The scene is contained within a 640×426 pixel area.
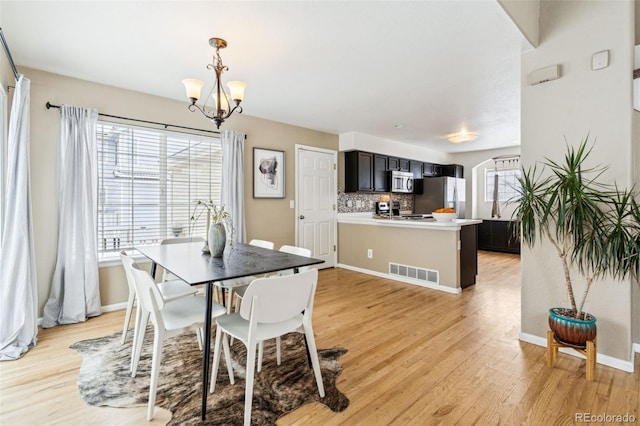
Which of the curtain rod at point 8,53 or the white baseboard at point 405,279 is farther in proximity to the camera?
the white baseboard at point 405,279

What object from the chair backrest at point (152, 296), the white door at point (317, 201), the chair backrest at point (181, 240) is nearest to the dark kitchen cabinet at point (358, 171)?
the white door at point (317, 201)

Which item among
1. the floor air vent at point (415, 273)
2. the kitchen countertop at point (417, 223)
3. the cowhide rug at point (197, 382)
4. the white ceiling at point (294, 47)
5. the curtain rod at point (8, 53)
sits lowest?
the cowhide rug at point (197, 382)

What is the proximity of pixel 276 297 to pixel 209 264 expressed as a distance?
2.15 ft

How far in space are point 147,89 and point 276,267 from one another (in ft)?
9.13

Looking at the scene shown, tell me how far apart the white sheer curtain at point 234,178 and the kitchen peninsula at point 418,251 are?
2061 millimetres

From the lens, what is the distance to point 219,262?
2.08 meters

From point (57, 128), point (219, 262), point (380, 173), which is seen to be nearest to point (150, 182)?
point (57, 128)

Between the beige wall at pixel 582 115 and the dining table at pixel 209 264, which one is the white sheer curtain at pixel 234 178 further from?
the beige wall at pixel 582 115

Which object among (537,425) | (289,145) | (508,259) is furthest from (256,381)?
(508,259)

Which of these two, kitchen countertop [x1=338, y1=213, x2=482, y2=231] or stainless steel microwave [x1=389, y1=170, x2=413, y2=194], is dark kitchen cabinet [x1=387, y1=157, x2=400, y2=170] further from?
kitchen countertop [x1=338, y1=213, x2=482, y2=231]

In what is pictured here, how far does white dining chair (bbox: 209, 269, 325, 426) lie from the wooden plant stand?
167 cm

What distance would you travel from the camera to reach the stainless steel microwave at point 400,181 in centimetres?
615

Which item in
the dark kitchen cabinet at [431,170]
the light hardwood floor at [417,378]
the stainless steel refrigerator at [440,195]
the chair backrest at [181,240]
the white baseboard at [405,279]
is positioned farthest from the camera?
the dark kitchen cabinet at [431,170]

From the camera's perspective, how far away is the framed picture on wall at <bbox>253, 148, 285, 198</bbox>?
441 centimetres
